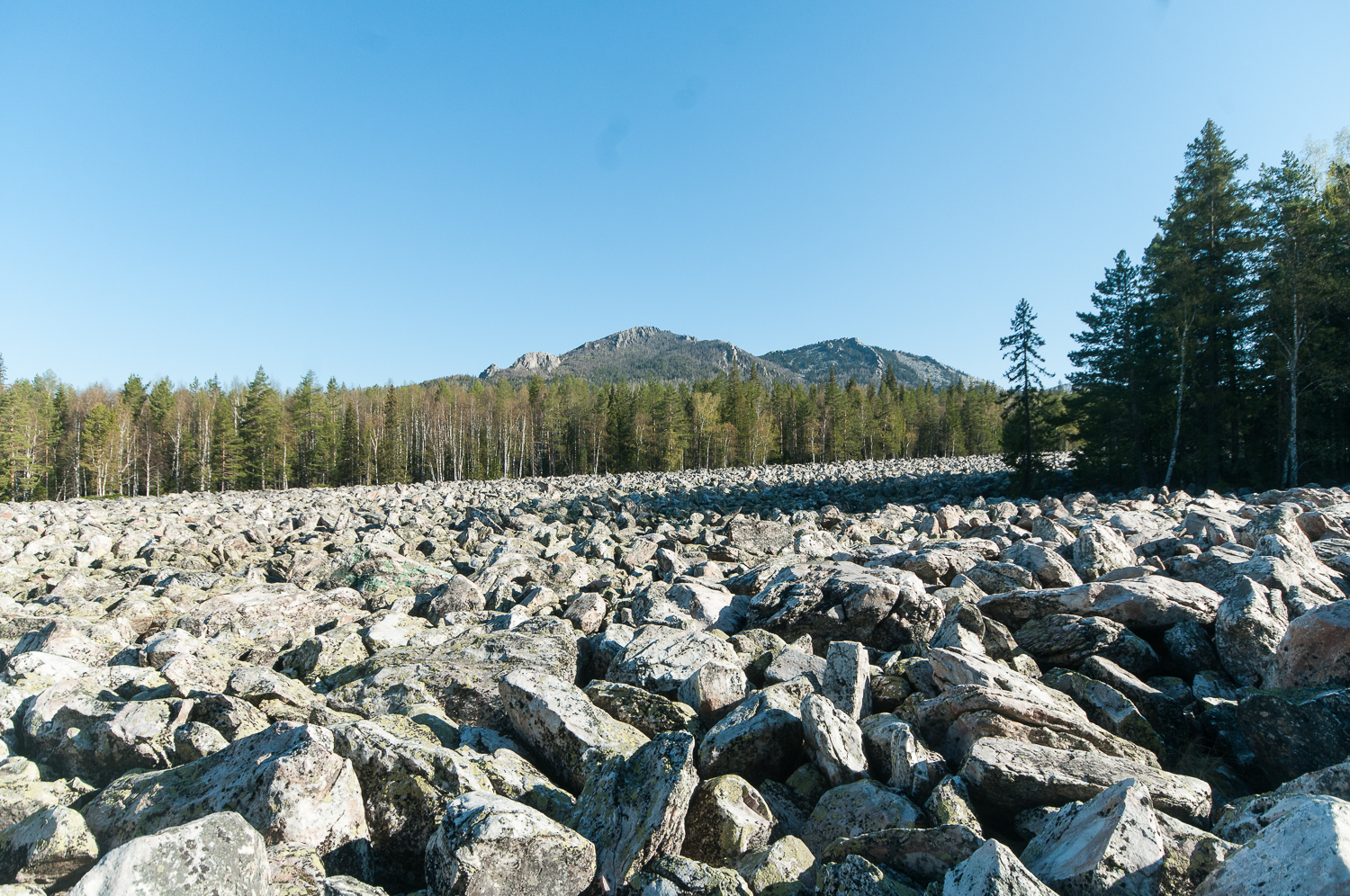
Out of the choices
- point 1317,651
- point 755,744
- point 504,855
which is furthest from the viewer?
point 1317,651

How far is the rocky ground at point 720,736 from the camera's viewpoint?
9.34 feet

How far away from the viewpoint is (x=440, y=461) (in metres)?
75.0

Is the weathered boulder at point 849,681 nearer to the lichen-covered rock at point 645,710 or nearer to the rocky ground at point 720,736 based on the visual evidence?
the rocky ground at point 720,736

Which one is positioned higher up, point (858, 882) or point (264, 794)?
point (264, 794)

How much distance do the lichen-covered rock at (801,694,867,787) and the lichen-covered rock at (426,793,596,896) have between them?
157 centimetres

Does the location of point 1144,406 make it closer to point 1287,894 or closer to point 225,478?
point 1287,894

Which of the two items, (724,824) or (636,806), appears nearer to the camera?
(636,806)

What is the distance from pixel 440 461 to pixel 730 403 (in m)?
38.8

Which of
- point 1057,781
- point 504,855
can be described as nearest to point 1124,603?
point 1057,781

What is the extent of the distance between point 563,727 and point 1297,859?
11.2ft

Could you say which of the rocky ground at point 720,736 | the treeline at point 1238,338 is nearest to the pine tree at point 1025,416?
the treeline at point 1238,338

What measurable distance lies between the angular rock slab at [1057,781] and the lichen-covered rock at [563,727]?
2040mm

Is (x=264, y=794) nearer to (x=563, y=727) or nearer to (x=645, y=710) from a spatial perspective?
(x=563, y=727)

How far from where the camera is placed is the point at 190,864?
100 inches
